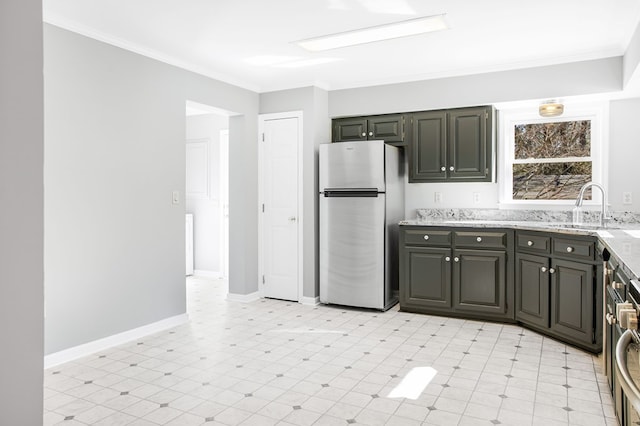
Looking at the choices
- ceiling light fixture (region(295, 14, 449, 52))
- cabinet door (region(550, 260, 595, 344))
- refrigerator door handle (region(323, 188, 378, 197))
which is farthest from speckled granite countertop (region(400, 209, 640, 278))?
ceiling light fixture (region(295, 14, 449, 52))

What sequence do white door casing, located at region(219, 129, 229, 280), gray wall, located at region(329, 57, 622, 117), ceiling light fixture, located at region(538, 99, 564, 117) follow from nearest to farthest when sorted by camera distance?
gray wall, located at region(329, 57, 622, 117) → ceiling light fixture, located at region(538, 99, 564, 117) → white door casing, located at region(219, 129, 229, 280)

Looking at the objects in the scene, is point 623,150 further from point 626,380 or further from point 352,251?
point 626,380

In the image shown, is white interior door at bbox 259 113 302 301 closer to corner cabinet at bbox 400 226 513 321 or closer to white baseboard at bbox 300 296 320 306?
white baseboard at bbox 300 296 320 306

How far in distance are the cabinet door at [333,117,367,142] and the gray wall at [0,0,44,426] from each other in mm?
4341

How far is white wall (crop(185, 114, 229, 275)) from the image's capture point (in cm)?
673

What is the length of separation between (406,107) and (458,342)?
2.48 m

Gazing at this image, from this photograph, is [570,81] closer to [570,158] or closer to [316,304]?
[570,158]

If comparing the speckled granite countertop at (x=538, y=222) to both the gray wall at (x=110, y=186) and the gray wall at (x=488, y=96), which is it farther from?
the gray wall at (x=110, y=186)

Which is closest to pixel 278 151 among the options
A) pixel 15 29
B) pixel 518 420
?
pixel 518 420

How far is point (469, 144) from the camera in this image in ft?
15.2

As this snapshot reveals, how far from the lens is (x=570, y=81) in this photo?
4.18 meters

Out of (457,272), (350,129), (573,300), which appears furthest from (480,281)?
(350,129)

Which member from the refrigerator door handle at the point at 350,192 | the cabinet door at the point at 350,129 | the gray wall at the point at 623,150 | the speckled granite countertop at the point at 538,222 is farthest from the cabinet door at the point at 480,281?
the cabinet door at the point at 350,129

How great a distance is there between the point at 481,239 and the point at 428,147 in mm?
1113
